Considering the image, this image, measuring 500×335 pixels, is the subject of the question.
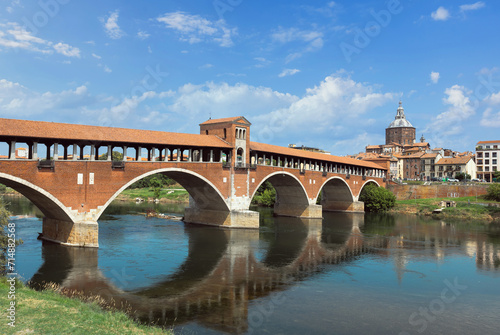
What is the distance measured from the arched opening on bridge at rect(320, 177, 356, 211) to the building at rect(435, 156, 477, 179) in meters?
38.8

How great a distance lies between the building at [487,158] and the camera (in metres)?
100

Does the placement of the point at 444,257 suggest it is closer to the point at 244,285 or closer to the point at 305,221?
the point at 244,285

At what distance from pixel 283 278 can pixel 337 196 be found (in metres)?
50.2

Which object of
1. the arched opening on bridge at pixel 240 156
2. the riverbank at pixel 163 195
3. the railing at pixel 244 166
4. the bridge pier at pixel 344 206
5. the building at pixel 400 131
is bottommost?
the bridge pier at pixel 344 206

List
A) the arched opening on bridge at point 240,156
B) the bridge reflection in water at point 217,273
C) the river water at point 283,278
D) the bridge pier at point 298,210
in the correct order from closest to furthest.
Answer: the river water at point 283,278, the bridge reflection in water at point 217,273, the arched opening on bridge at point 240,156, the bridge pier at point 298,210

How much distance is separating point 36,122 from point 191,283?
58.0 feet

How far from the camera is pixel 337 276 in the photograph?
2548 cm

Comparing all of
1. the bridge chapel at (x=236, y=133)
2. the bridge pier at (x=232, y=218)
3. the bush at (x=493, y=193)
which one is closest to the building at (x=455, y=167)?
the bush at (x=493, y=193)

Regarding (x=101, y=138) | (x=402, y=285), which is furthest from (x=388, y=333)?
(x=101, y=138)

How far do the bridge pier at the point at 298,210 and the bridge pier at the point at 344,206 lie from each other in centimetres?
1399

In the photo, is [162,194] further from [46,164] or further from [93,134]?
[46,164]

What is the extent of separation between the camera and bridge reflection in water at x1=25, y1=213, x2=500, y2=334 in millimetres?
18781

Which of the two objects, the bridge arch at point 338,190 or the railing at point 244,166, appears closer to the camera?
the railing at point 244,166

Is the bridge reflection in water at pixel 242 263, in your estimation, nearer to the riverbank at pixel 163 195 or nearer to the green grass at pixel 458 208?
the green grass at pixel 458 208
